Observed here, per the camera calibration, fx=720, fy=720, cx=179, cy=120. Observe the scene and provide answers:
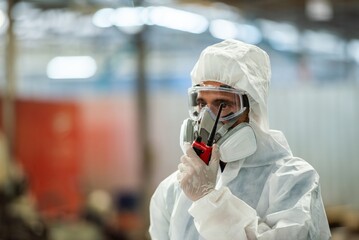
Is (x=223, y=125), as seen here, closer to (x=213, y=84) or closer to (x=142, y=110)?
(x=213, y=84)

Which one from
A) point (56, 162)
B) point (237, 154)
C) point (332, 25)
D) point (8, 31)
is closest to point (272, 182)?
point (237, 154)

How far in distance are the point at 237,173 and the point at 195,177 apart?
17 cm

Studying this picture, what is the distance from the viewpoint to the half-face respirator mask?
5.43ft

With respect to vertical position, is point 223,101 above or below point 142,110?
above

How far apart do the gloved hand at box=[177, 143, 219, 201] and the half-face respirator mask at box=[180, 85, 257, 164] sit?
0.05 m

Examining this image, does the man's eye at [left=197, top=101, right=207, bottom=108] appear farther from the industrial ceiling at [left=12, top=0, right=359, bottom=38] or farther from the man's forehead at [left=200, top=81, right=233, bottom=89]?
the industrial ceiling at [left=12, top=0, right=359, bottom=38]

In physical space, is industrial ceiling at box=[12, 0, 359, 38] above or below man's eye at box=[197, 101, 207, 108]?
below

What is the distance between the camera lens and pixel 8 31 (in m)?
5.93

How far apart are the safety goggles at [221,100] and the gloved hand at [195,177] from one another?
144mm

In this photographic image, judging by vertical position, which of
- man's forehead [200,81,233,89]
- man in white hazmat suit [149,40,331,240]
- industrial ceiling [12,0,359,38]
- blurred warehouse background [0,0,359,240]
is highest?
man's forehead [200,81,233,89]

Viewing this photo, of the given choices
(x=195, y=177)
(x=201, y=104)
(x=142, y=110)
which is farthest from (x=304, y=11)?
(x=195, y=177)

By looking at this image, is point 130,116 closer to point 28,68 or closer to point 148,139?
point 148,139

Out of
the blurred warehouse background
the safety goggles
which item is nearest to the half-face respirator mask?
the safety goggles

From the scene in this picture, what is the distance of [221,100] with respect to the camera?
5.57 ft
